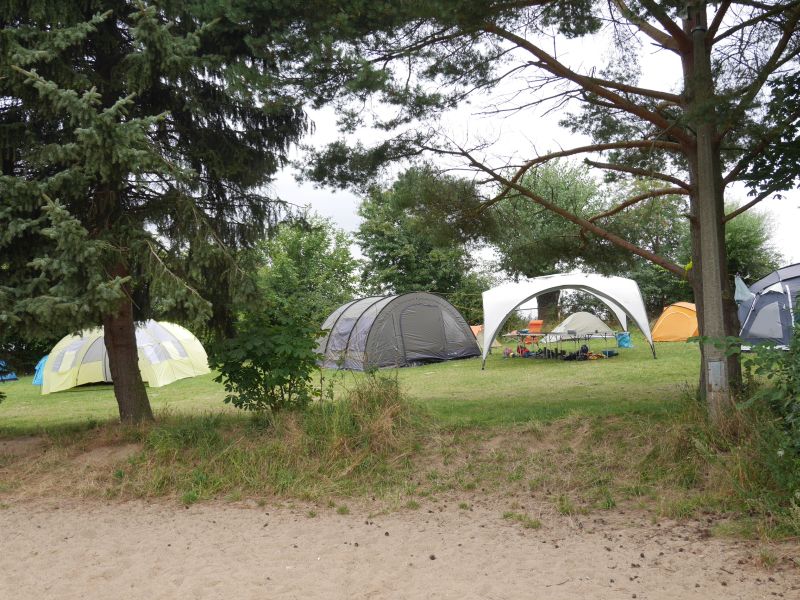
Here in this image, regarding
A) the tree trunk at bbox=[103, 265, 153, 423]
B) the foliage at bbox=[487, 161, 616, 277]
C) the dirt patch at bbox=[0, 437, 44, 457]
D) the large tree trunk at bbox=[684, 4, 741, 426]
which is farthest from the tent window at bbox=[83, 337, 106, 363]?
the large tree trunk at bbox=[684, 4, 741, 426]

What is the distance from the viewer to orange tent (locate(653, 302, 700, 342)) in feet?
65.7

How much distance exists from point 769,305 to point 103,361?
1428 centimetres

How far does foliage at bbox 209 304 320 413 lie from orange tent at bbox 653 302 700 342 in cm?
1528

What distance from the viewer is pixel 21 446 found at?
7.67m

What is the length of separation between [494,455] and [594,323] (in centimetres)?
1344

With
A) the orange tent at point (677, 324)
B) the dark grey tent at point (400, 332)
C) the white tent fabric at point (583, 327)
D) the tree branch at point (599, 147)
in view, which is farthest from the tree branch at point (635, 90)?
the orange tent at point (677, 324)

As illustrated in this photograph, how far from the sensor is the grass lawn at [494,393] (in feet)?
27.0

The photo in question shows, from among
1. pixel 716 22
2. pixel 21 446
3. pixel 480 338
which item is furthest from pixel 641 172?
pixel 480 338

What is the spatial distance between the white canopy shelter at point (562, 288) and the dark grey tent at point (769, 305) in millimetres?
1993

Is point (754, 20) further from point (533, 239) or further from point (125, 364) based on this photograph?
point (125, 364)

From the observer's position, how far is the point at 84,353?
15414 millimetres

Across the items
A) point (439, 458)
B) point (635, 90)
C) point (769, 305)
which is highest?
point (635, 90)

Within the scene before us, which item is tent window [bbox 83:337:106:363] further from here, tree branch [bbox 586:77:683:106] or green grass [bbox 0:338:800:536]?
tree branch [bbox 586:77:683:106]

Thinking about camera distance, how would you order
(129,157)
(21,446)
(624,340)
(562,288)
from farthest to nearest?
(624,340) → (562,288) → (21,446) → (129,157)
